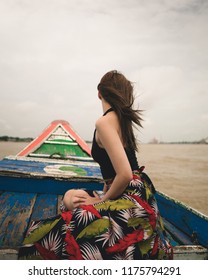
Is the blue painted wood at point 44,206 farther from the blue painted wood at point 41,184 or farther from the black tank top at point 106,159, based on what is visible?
the black tank top at point 106,159

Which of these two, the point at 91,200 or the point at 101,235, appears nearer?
the point at 101,235

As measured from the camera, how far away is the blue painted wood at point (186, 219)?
171 centimetres

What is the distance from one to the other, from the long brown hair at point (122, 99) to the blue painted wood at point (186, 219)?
876 millimetres

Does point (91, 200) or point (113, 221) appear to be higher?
point (91, 200)

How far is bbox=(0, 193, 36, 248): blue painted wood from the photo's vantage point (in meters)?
1.58

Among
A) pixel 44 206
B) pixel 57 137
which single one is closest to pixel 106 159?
pixel 44 206

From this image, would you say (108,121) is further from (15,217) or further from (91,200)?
(15,217)

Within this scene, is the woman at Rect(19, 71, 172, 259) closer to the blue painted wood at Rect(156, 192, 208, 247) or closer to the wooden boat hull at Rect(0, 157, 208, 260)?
the wooden boat hull at Rect(0, 157, 208, 260)

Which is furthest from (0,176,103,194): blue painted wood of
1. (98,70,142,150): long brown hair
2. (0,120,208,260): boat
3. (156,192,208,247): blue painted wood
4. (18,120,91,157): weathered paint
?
(18,120,91,157): weathered paint

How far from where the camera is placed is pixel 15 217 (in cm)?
189

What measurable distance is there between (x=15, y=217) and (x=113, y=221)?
1.15 m

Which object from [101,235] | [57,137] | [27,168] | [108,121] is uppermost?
[57,137]
